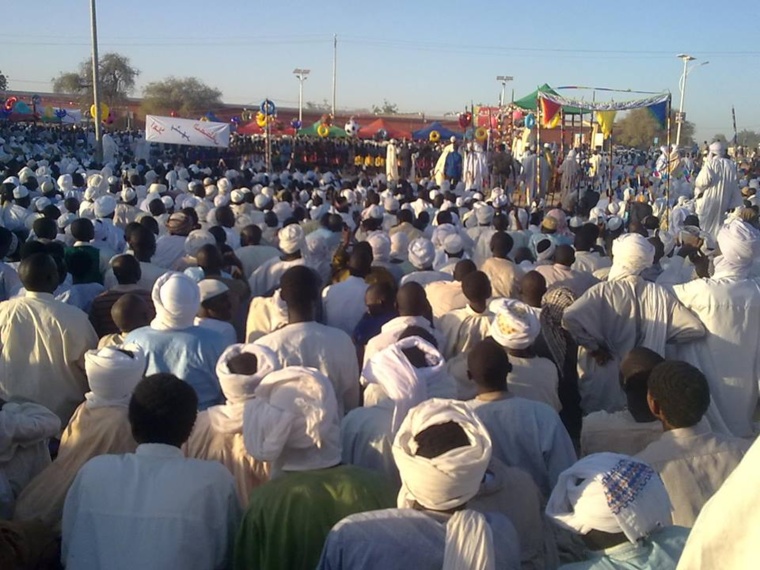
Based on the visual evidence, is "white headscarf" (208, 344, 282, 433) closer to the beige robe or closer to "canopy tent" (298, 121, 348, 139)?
the beige robe

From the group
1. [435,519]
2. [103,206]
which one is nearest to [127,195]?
[103,206]

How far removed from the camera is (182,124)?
19297mm

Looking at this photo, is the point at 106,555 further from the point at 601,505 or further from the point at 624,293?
the point at 624,293

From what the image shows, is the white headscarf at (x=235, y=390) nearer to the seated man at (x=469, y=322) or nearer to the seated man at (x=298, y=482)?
the seated man at (x=298, y=482)

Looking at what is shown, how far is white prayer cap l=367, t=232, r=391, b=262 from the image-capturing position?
23.7ft

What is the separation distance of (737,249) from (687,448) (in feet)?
6.74

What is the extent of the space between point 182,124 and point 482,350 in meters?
17.2

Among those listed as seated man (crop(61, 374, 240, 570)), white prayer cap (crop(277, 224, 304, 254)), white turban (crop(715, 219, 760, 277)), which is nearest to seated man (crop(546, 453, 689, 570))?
seated man (crop(61, 374, 240, 570))

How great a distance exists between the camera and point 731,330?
4.63 meters

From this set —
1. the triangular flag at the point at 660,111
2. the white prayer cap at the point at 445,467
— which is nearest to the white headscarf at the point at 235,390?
the white prayer cap at the point at 445,467

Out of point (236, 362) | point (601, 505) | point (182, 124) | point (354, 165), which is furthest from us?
point (354, 165)

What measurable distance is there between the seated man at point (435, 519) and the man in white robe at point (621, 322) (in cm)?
251

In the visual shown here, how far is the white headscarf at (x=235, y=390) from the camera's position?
10.3ft

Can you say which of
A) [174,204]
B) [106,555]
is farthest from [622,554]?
[174,204]
